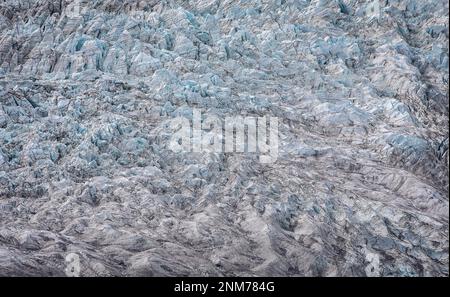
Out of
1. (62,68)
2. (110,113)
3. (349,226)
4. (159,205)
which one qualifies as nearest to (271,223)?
(349,226)

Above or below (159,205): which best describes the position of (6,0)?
above

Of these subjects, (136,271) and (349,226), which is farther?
(349,226)

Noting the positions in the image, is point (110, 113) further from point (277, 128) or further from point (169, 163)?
point (277, 128)

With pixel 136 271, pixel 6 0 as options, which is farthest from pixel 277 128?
pixel 6 0
